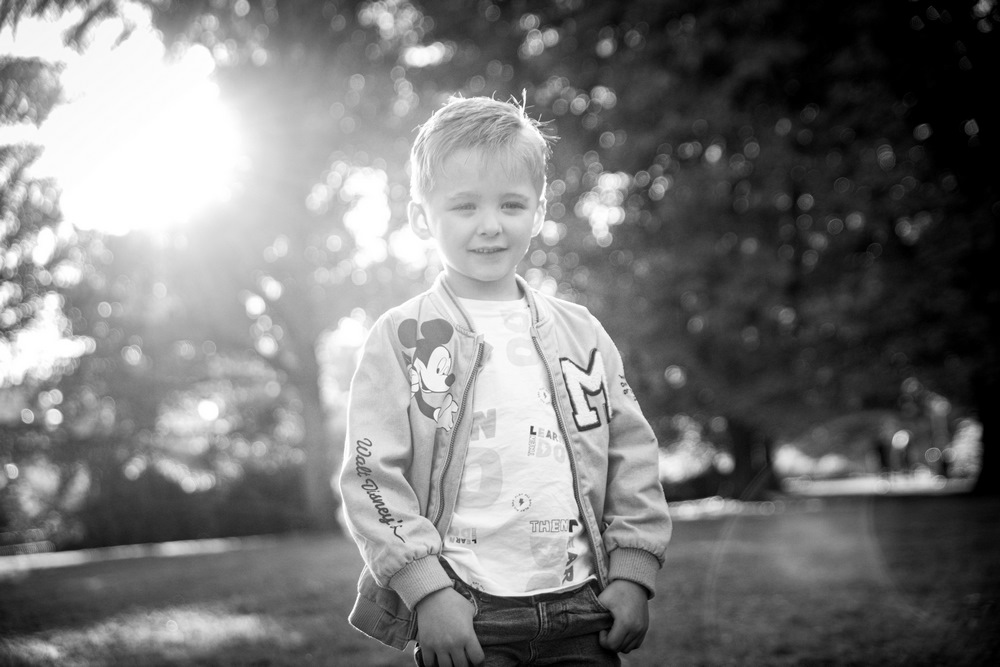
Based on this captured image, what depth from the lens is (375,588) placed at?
1986 millimetres

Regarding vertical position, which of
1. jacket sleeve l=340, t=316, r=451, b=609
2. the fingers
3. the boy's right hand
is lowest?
the fingers

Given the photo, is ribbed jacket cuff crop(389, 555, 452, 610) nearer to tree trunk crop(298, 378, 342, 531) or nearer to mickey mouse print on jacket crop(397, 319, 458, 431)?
mickey mouse print on jacket crop(397, 319, 458, 431)

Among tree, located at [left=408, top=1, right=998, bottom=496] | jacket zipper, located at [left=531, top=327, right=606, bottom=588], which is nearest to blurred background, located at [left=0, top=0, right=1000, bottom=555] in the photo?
tree, located at [left=408, top=1, right=998, bottom=496]

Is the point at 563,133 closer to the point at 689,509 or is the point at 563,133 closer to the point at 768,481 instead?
the point at 689,509

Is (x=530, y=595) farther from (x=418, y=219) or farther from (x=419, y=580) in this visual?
(x=418, y=219)

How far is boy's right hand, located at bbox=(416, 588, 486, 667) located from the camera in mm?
1772

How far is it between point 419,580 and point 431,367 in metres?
0.52

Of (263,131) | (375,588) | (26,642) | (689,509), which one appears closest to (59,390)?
(263,131)

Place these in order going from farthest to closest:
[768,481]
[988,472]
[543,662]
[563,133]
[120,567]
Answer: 1. [768,481]
2. [988,472]
3. [563,133]
4. [120,567]
5. [543,662]

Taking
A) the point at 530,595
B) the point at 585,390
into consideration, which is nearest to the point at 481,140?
the point at 585,390

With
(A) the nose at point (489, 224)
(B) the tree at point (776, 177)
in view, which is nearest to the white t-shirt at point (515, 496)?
(A) the nose at point (489, 224)

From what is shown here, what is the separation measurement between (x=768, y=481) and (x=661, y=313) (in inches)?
483

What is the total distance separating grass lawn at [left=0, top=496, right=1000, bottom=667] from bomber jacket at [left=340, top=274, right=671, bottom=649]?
2.90 metres

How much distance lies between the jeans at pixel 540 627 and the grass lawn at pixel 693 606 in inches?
117
